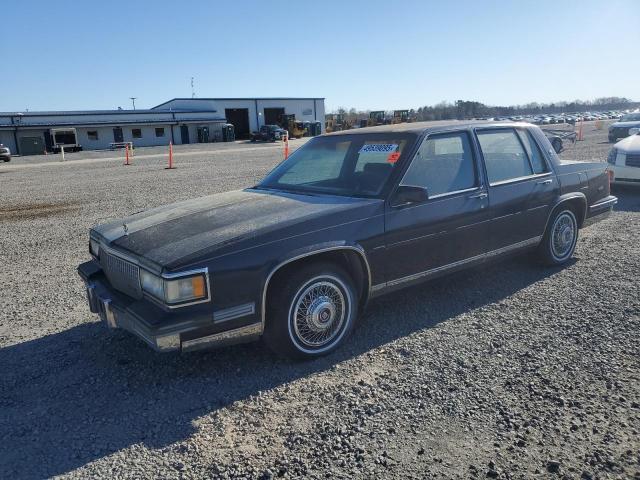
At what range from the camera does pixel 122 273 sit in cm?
370

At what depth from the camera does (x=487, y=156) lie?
16.2 feet

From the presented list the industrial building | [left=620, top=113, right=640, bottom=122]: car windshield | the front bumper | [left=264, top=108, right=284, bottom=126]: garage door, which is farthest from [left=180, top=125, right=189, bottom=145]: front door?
the front bumper

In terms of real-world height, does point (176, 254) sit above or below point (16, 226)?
above

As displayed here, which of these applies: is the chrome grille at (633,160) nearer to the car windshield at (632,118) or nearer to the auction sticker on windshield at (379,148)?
the auction sticker on windshield at (379,148)

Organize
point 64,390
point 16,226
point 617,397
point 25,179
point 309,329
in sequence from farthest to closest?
1. point 25,179
2. point 16,226
3. point 309,329
4. point 64,390
5. point 617,397

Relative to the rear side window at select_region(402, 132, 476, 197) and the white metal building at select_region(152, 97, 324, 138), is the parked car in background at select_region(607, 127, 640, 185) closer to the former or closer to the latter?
the rear side window at select_region(402, 132, 476, 197)

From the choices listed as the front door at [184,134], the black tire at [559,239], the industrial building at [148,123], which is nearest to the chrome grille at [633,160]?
the black tire at [559,239]

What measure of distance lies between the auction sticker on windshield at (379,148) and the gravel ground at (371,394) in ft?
4.62

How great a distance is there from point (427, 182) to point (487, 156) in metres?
0.94

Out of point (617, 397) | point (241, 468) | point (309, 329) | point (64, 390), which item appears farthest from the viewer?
point (309, 329)

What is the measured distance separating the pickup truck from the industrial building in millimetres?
40414

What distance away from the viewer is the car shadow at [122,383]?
2895 millimetres

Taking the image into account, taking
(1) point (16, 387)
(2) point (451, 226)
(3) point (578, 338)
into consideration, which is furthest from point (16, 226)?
(3) point (578, 338)

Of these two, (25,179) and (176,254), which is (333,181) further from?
(25,179)
